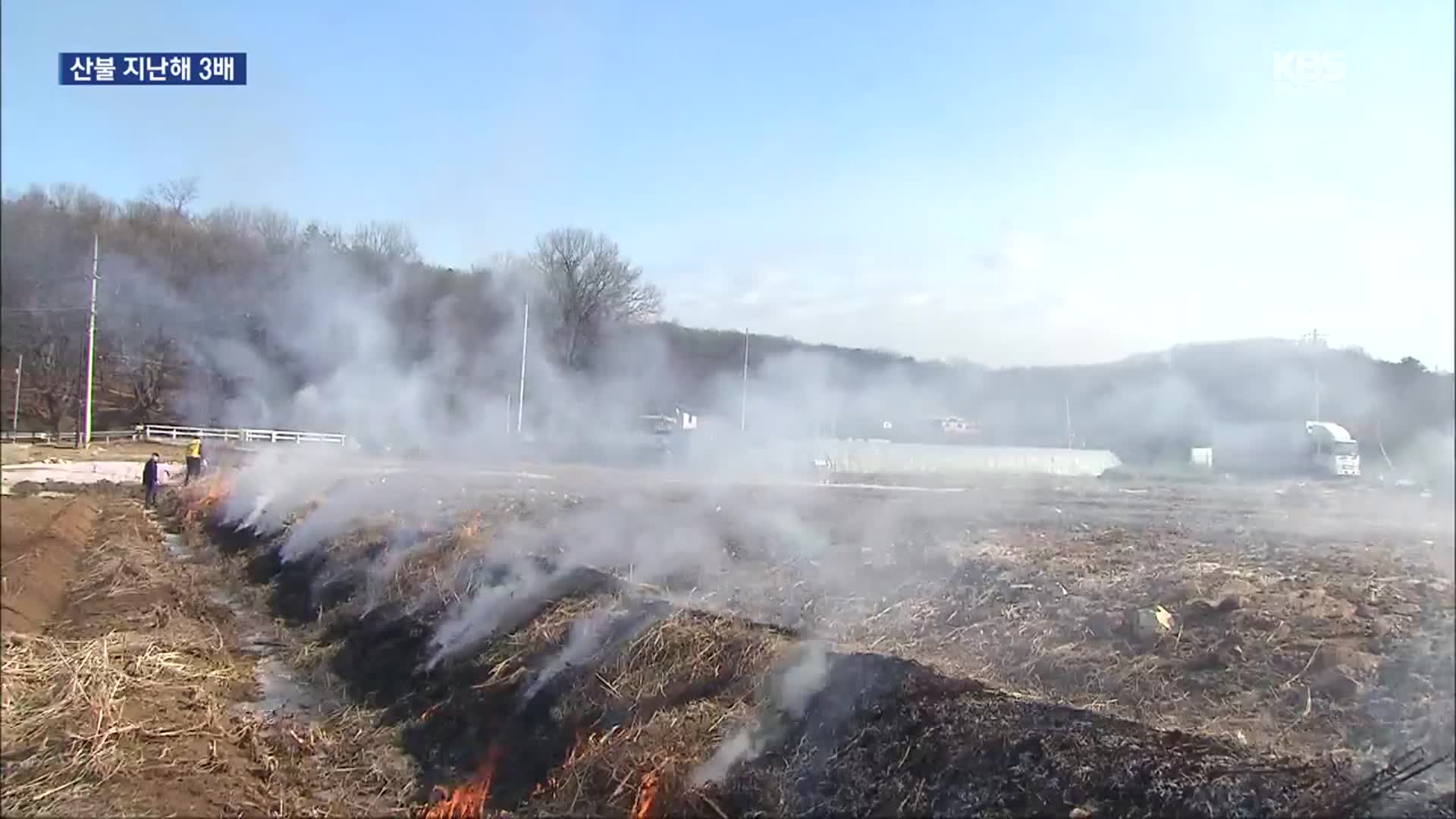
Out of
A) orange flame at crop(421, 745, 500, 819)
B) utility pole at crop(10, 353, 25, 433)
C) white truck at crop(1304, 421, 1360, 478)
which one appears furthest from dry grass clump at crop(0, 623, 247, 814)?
white truck at crop(1304, 421, 1360, 478)

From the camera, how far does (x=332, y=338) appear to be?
2308 centimetres

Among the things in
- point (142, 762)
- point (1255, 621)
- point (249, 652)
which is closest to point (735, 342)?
point (249, 652)

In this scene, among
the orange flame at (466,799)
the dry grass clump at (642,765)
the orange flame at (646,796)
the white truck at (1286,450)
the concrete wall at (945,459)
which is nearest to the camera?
the orange flame at (646,796)

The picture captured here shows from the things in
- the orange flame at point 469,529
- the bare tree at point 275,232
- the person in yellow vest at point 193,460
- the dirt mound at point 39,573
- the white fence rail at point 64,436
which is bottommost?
the dirt mound at point 39,573

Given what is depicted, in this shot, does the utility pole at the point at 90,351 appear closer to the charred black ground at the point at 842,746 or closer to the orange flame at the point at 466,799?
the charred black ground at the point at 842,746

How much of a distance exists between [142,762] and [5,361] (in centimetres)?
325

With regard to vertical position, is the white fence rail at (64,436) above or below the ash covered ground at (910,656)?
above

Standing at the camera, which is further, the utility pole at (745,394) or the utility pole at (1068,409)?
the utility pole at (745,394)

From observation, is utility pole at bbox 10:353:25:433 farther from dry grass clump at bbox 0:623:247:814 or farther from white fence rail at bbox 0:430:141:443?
dry grass clump at bbox 0:623:247:814

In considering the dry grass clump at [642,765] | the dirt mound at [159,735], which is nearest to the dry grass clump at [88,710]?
the dirt mound at [159,735]

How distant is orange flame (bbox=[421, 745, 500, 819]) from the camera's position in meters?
7.89

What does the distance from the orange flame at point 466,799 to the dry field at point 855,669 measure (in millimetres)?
24

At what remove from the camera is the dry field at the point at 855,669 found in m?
6.22

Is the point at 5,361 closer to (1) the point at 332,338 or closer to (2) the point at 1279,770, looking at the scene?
(2) the point at 1279,770
